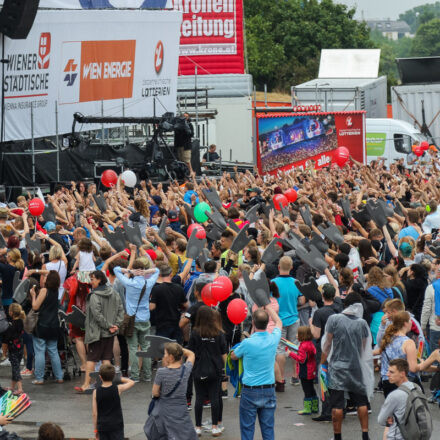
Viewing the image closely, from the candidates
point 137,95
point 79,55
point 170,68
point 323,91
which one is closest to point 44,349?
point 79,55

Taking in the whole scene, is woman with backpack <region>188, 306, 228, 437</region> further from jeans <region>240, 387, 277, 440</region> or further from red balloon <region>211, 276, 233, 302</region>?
jeans <region>240, 387, 277, 440</region>

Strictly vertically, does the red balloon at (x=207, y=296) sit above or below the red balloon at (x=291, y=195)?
below

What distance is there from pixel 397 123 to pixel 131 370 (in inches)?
897

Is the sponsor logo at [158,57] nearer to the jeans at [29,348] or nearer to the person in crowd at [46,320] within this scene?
the jeans at [29,348]

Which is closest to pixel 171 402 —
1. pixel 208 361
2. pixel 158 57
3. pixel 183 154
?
pixel 208 361

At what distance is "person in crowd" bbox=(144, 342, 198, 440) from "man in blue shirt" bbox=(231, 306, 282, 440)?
625mm

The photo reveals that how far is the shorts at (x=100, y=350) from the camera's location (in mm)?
11250

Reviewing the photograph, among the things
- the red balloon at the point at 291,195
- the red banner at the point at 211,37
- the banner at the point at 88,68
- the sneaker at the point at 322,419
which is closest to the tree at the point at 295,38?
the red banner at the point at 211,37

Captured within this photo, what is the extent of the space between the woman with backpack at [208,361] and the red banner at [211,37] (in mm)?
35152

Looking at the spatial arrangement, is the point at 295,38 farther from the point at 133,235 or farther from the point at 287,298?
the point at 287,298

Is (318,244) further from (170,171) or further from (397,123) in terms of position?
(397,123)

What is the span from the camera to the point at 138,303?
11508mm

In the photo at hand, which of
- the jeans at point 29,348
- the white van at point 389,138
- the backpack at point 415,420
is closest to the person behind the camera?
the backpack at point 415,420

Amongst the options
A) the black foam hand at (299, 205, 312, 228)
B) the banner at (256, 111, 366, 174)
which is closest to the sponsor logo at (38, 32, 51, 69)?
the banner at (256, 111, 366, 174)
